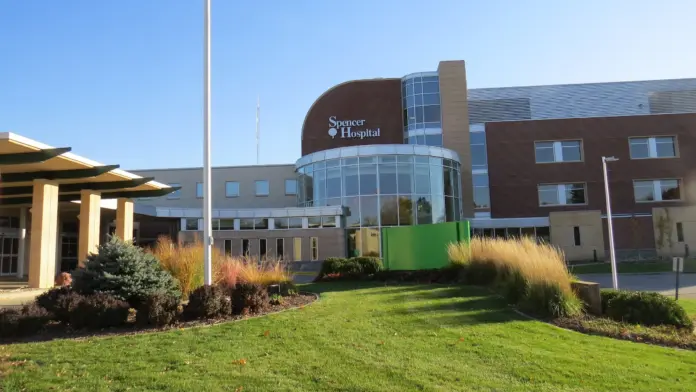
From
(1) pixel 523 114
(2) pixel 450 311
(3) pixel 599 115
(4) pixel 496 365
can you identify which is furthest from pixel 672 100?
(4) pixel 496 365

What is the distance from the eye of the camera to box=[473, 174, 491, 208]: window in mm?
41844

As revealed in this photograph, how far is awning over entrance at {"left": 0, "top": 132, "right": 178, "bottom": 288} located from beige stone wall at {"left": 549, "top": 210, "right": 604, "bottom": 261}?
81.7 ft

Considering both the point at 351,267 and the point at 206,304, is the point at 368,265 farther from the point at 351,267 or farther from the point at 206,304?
the point at 206,304

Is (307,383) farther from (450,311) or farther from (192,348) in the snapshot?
(450,311)

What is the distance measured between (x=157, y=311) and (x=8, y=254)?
25.4m

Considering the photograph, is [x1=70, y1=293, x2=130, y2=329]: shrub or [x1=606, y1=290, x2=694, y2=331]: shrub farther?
[x1=606, y1=290, x2=694, y2=331]: shrub

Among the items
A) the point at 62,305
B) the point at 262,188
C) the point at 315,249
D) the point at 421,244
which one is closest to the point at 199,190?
the point at 262,188

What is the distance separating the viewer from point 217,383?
6238 mm

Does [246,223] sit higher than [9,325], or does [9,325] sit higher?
[246,223]

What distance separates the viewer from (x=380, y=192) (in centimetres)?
3278

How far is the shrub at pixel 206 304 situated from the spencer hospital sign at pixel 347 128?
3453 cm

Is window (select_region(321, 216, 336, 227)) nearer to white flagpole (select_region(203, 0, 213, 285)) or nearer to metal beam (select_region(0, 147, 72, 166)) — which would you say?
metal beam (select_region(0, 147, 72, 166))

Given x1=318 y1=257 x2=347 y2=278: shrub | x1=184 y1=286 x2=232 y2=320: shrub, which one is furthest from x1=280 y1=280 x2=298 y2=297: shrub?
x1=318 y1=257 x2=347 y2=278: shrub

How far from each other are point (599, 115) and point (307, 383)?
4328cm
